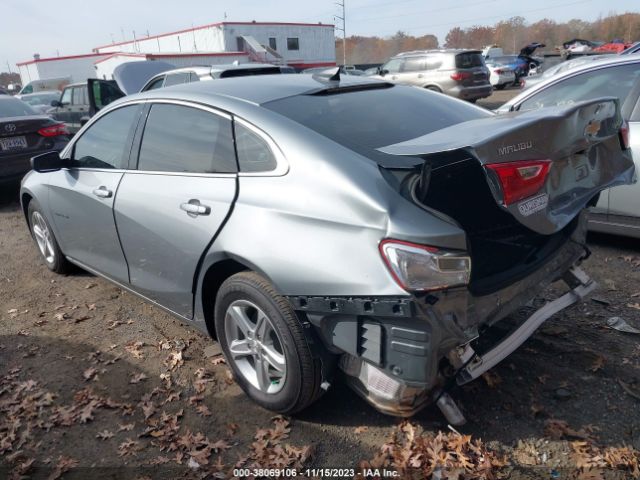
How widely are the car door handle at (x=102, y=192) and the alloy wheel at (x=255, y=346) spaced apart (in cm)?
134

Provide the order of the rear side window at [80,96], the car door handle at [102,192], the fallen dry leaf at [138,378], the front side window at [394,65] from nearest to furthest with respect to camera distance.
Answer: the fallen dry leaf at [138,378]
the car door handle at [102,192]
the rear side window at [80,96]
the front side window at [394,65]

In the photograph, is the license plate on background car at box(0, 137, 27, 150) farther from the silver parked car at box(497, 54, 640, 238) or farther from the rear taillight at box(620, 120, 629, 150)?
the rear taillight at box(620, 120, 629, 150)

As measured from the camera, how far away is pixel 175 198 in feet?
9.80

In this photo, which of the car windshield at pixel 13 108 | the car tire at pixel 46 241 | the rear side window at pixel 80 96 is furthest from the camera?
the rear side window at pixel 80 96

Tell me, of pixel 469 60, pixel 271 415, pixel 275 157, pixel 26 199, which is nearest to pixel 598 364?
pixel 271 415

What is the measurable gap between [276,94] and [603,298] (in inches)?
108

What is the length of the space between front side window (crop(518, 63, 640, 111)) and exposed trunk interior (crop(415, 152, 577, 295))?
1.86 meters

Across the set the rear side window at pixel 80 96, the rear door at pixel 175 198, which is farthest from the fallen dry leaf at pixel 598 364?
the rear side window at pixel 80 96

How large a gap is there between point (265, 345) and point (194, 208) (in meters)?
0.83

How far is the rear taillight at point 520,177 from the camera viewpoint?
2105 mm

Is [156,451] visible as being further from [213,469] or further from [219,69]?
[219,69]

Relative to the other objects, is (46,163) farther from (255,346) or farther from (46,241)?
(255,346)

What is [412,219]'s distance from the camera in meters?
2.12

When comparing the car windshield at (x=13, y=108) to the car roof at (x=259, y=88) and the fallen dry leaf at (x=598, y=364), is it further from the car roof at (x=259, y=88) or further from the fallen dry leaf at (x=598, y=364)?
the fallen dry leaf at (x=598, y=364)
